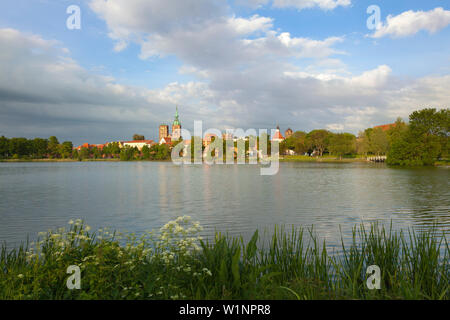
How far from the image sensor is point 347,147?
109 meters

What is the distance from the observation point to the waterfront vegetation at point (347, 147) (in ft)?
223

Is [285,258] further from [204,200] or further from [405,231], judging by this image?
[204,200]

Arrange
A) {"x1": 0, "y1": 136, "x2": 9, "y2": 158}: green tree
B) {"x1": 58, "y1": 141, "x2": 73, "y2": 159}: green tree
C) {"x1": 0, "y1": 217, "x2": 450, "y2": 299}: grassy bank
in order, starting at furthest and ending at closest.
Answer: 1. {"x1": 58, "y1": 141, "x2": 73, "y2": 159}: green tree
2. {"x1": 0, "y1": 136, "x2": 9, "y2": 158}: green tree
3. {"x1": 0, "y1": 217, "x2": 450, "y2": 299}: grassy bank

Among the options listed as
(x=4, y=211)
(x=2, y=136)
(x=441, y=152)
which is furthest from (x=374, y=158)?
(x=2, y=136)

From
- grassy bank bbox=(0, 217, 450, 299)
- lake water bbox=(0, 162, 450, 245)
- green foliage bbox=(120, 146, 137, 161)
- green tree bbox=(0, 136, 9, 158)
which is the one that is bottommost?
lake water bbox=(0, 162, 450, 245)

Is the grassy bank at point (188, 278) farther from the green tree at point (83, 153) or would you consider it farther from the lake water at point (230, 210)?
the green tree at point (83, 153)

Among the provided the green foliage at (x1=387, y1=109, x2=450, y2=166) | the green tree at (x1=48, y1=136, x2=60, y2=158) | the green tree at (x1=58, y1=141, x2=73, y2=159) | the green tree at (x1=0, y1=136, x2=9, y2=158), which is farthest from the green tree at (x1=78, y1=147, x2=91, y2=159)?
the green foliage at (x1=387, y1=109, x2=450, y2=166)

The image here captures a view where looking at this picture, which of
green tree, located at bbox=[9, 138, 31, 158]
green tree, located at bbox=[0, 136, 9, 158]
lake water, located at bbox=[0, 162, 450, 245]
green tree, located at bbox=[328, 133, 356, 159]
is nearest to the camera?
lake water, located at bbox=[0, 162, 450, 245]

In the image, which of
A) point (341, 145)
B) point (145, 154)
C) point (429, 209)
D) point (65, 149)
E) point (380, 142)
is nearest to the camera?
point (429, 209)

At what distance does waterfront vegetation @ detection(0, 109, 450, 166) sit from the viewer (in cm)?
6788

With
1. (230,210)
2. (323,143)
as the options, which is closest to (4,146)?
(323,143)

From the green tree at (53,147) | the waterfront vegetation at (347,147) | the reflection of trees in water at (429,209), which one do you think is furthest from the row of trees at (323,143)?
the green tree at (53,147)

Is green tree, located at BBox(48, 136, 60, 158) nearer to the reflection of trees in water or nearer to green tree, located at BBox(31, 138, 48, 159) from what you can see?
green tree, located at BBox(31, 138, 48, 159)

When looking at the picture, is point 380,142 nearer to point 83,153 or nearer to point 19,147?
point 83,153
